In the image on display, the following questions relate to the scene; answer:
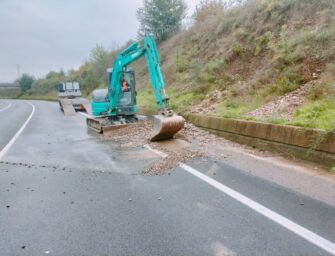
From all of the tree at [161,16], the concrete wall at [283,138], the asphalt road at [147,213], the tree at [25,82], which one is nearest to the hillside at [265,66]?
the concrete wall at [283,138]

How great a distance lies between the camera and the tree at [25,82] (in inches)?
3243

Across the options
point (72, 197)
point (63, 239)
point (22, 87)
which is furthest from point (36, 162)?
point (22, 87)

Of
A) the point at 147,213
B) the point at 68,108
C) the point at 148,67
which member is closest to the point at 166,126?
the point at 148,67

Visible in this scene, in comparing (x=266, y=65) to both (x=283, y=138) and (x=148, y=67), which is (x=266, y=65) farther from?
(x=283, y=138)

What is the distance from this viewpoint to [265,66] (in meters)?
11.6

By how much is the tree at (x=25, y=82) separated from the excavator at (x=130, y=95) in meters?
77.2

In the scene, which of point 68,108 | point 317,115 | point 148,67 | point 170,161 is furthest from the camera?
point 68,108

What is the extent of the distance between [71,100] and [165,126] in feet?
62.8

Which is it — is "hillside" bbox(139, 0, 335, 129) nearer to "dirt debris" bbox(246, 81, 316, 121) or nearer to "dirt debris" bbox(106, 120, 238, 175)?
"dirt debris" bbox(246, 81, 316, 121)

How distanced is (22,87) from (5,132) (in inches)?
3108

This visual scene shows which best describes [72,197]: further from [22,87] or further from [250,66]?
[22,87]

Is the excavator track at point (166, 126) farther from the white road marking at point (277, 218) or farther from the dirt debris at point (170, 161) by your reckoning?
the white road marking at point (277, 218)

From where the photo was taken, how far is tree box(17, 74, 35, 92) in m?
82.4

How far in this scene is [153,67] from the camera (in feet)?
31.3
